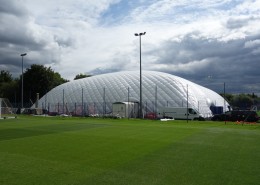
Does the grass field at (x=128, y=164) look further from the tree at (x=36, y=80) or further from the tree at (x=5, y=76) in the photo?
the tree at (x=5, y=76)

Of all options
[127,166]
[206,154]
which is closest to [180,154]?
[206,154]

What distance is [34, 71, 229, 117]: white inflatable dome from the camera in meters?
53.0

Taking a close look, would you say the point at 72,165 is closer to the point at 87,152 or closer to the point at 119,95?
the point at 87,152

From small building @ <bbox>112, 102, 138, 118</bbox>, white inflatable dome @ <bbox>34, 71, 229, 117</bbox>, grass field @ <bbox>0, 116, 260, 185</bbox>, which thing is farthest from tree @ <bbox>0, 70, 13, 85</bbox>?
grass field @ <bbox>0, 116, 260, 185</bbox>

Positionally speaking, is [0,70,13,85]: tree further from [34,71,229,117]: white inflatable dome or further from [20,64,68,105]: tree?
[34,71,229,117]: white inflatable dome

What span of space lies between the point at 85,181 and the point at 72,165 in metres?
2.07

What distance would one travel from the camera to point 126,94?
5606 centimetres

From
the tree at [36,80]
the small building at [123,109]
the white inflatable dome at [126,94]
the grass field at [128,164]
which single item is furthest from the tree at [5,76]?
the grass field at [128,164]

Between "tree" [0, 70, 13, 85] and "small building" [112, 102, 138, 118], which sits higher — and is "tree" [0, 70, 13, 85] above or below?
above

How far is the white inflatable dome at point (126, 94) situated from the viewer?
174ft

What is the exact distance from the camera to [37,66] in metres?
88.8

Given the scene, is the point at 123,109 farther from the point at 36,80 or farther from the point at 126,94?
the point at 36,80

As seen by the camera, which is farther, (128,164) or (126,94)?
(126,94)

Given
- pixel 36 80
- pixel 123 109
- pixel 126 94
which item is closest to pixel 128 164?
pixel 123 109
